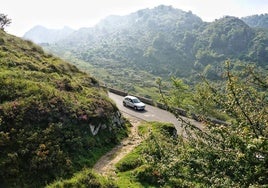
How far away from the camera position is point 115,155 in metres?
27.0

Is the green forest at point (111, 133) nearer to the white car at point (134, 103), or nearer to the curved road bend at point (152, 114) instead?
the curved road bend at point (152, 114)

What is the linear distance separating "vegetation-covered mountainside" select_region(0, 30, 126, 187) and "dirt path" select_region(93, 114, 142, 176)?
0.63 m

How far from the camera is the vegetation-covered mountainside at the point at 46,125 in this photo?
21875 millimetres

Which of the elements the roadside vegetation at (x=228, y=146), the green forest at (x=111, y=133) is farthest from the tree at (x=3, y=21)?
the roadside vegetation at (x=228, y=146)

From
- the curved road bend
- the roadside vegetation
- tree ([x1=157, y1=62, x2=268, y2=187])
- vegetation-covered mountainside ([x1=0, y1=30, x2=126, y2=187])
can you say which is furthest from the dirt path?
tree ([x1=157, y1=62, x2=268, y2=187])

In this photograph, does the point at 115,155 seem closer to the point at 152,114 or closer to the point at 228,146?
the point at 152,114

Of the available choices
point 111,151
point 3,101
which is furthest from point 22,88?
point 111,151

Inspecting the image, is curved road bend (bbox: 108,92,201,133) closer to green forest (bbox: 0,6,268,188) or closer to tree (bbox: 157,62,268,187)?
green forest (bbox: 0,6,268,188)

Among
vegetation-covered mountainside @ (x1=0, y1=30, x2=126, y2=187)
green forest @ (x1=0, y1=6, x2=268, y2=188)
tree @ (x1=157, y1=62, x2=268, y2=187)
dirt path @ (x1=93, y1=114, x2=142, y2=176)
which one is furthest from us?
dirt path @ (x1=93, y1=114, x2=142, y2=176)

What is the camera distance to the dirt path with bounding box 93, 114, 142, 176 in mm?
24283

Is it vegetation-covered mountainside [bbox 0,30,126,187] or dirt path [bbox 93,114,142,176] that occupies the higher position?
vegetation-covered mountainside [bbox 0,30,126,187]

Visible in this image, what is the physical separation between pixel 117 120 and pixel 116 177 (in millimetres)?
10645

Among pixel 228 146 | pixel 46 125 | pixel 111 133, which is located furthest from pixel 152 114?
pixel 228 146

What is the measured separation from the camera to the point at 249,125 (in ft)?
29.5
